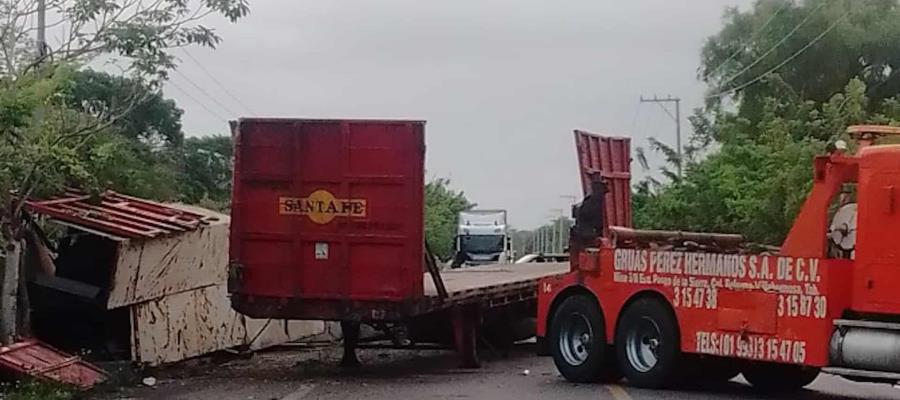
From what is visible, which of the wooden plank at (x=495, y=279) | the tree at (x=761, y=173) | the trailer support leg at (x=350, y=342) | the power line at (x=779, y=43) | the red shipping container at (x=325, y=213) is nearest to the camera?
the red shipping container at (x=325, y=213)

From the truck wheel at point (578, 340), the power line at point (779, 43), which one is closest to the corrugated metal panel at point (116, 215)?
the truck wheel at point (578, 340)

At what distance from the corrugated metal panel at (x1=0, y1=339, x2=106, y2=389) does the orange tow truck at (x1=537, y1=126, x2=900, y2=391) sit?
18.4 feet

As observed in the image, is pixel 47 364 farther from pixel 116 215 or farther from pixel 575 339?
pixel 575 339

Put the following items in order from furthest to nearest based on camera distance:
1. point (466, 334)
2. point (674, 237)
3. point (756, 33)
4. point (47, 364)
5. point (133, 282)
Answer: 1. point (756, 33)
2. point (466, 334)
3. point (133, 282)
4. point (674, 237)
5. point (47, 364)

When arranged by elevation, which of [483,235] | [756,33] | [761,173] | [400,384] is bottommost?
[400,384]

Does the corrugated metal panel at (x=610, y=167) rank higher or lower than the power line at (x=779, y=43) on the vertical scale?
lower

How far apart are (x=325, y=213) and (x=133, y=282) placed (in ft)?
8.89

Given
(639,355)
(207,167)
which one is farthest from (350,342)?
(207,167)

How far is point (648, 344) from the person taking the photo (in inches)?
627

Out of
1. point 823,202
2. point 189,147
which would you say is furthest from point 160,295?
point 189,147

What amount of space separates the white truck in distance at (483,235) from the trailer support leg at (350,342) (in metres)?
34.7

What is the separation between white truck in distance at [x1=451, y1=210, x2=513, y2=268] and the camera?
181ft

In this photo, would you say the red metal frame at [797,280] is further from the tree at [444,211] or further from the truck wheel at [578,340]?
the tree at [444,211]

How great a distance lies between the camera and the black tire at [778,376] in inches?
623
